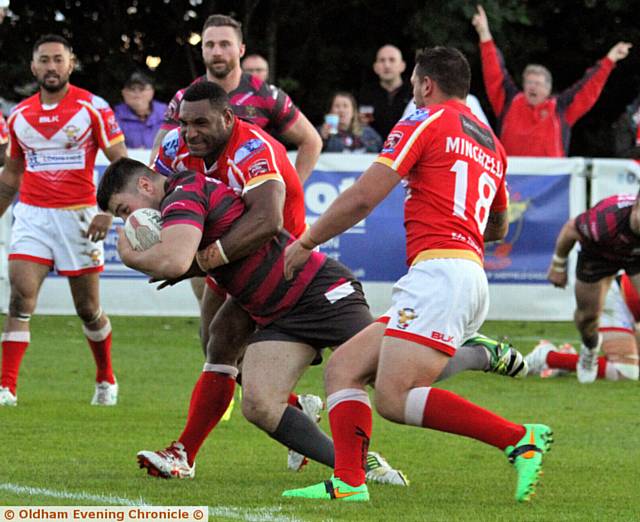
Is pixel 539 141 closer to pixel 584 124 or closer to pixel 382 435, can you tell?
pixel 584 124

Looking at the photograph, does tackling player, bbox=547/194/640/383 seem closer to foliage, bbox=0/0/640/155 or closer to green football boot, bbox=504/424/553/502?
green football boot, bbox=504/424/553/502

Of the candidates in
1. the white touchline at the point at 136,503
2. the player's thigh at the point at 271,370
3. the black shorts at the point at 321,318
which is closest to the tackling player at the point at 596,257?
the black shorts at the point at 321,318

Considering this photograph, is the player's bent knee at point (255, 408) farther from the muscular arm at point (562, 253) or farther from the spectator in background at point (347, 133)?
the spectator in background at point (347, 133)

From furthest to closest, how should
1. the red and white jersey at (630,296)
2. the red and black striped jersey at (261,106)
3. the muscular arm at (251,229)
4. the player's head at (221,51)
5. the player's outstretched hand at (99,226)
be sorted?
the red and white jersey at (630,296) → the player's outstretched hand at (99,226) → the player's head at (221,51) → the red and black striped jersey at (261,106) → the muscular arm at (251,229)

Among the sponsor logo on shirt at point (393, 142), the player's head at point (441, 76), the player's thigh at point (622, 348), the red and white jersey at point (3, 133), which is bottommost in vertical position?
the player's thigh at point (622, 348)

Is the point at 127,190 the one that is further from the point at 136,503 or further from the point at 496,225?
the point at 496,225

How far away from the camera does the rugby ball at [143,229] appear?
6605 millimetres

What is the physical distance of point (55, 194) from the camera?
10.8 meters

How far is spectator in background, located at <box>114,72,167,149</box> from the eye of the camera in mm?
15742

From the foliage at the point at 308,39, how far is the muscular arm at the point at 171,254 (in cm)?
1371

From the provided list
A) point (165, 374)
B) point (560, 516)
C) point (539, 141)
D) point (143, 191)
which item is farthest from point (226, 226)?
point (539, 141)

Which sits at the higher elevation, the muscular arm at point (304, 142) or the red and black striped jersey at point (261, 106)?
the red and black striped jersey at point (261, 106)

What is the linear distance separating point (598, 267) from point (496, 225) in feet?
15.5

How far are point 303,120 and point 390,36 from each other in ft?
38.4
